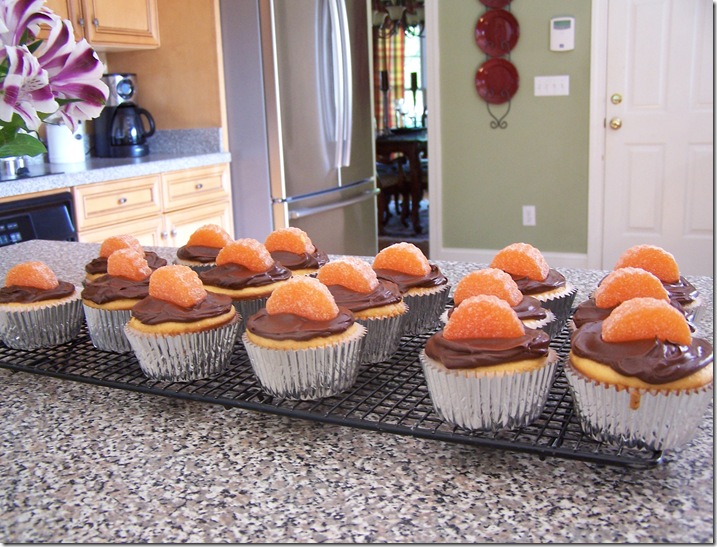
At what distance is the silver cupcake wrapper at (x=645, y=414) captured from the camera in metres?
0.66

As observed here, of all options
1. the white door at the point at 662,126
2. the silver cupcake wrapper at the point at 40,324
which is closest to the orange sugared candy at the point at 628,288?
the silver cupcake wrapper at the point at 40,324

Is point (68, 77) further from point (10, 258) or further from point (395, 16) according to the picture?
point (395, 16)

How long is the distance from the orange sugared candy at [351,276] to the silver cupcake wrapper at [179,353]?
180 millimetres

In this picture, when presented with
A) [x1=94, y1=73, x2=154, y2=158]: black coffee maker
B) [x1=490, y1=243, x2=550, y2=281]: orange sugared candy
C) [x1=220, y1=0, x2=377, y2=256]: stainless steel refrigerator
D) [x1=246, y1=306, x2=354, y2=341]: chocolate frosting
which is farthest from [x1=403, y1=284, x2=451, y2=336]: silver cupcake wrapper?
[x1=94, y1=73, x2=154, y2=158]: black coffee maker

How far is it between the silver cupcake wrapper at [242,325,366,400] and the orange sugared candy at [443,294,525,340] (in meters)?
0.16

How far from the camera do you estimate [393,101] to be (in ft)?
32.7

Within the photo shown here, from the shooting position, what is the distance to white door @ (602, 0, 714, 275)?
4.20m

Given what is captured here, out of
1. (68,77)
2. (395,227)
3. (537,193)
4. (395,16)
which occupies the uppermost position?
(395,16)

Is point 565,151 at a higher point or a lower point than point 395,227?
higher

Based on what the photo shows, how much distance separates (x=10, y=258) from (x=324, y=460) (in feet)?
4.65

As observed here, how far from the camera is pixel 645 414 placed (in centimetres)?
66

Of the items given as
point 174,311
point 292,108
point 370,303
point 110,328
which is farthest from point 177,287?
point 292,108

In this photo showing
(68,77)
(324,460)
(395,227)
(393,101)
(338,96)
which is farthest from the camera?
(393,101)

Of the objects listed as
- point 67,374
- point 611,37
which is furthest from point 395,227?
point 67,374
